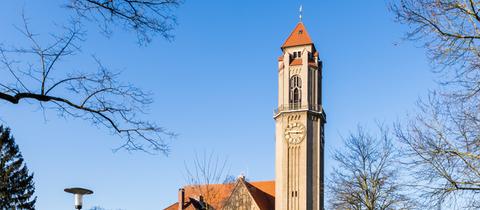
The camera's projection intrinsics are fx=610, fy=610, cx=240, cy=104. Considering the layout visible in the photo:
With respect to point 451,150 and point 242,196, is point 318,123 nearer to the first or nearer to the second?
point 242,196

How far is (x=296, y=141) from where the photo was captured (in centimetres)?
5394

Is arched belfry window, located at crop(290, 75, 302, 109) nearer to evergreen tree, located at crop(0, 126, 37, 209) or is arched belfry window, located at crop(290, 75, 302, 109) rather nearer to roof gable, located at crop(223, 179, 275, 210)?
roof gable, located at crop(223, 179, 275, 210)

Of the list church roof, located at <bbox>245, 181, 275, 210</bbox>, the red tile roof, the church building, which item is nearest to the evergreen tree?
the church building

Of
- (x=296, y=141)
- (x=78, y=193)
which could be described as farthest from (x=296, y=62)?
(x=78, y=193)

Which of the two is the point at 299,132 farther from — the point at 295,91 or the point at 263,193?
the point at 263,193

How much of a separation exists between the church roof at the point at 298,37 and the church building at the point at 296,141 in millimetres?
108

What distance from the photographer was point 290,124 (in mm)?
54156

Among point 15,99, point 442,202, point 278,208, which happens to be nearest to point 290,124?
point 278,208

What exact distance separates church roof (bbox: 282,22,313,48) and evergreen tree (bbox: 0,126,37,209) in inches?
1018

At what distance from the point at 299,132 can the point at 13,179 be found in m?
23.8

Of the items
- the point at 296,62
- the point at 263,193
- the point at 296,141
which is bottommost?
the point at 263,193

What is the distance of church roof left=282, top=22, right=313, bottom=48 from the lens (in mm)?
57562

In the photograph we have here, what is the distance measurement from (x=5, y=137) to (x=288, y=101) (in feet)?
79.8

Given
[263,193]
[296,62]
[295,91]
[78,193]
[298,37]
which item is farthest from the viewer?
[298,37]
